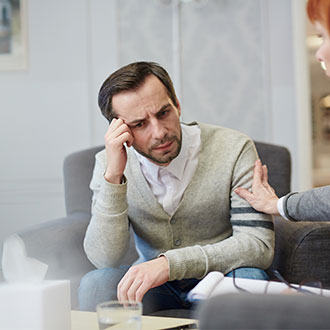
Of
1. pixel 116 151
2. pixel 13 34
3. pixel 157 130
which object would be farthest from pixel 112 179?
pixel 13 34

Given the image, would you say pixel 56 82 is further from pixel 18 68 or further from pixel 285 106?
pixel 285 106

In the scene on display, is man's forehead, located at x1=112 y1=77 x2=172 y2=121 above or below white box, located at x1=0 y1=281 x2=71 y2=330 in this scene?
above

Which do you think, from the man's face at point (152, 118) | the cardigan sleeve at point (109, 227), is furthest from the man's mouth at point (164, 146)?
the cardigan sleeve at point (109, 227)

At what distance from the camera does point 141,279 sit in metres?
1.27

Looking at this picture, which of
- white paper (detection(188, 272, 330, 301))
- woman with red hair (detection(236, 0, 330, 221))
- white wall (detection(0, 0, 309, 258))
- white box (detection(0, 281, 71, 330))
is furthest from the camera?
white wall (detection(0, 0, 309, 258))

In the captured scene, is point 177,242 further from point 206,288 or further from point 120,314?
point 120,314

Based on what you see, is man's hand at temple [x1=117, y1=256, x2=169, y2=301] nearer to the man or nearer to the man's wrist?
the man

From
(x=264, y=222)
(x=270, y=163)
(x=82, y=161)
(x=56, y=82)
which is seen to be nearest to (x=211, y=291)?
(x=264, y=222)

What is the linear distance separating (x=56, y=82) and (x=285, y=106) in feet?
4.74

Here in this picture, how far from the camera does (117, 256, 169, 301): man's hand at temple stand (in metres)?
1.24

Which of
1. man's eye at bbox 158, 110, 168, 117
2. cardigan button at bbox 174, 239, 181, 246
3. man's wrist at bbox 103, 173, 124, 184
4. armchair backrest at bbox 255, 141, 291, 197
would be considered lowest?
cardigan button at bbox 174, 239, 181, 246

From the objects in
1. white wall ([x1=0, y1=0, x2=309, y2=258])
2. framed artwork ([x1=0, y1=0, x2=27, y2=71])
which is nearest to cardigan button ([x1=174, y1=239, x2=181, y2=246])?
white wall ([x1=0, y1=0, x2=309, y2=258])

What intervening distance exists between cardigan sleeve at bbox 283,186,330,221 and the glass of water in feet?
2.13

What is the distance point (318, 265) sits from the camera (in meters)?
1.51
